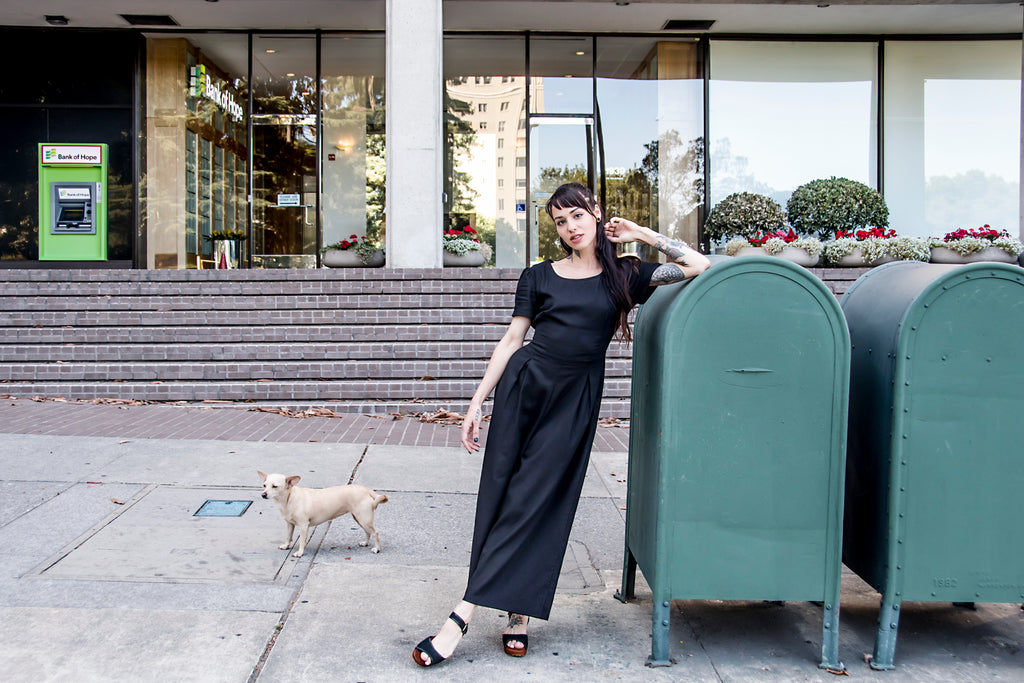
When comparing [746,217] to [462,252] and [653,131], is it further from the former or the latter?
[462,252]

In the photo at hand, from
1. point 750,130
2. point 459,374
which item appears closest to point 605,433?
point 459,374

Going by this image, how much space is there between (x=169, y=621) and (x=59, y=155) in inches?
569

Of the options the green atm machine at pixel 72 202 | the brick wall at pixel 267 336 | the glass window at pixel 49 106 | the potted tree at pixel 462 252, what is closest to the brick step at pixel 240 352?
the brick wall at pixel 267 336

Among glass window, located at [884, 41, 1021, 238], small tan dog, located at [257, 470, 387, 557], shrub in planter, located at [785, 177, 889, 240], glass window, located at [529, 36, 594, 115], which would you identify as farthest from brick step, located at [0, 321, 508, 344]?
glass window, located at [884, 41, 1021, 238]

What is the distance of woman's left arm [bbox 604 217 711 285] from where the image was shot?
120 inches

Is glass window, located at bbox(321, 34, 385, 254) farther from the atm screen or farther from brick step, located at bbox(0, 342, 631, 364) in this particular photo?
brick step, located at bbox(0, 342, 631, 364)

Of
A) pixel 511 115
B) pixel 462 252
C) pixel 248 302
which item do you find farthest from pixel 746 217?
pixel 248 302

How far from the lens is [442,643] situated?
117 inches

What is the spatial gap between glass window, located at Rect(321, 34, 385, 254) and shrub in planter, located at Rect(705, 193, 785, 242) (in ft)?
21.8

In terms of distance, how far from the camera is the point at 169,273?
10.7m

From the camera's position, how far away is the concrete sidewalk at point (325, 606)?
9.68ft

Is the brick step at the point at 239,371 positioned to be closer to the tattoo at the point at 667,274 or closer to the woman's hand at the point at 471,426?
the woman's hand at the point at 471,426

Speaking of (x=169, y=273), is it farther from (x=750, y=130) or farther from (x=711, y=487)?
(x=750, y=130)

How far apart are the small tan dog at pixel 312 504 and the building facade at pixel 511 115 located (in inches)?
438
